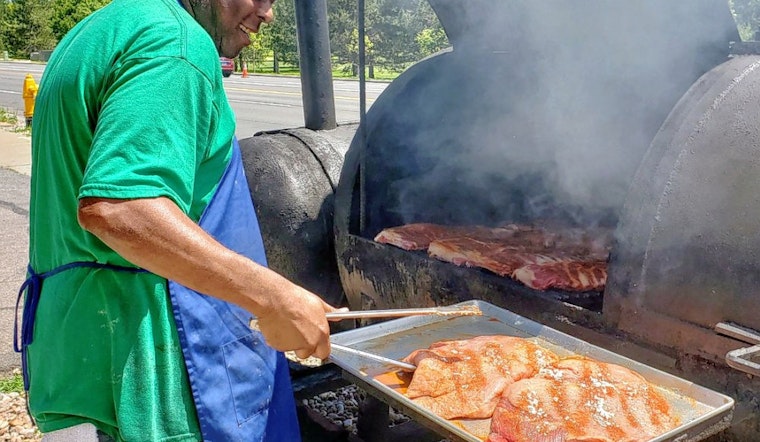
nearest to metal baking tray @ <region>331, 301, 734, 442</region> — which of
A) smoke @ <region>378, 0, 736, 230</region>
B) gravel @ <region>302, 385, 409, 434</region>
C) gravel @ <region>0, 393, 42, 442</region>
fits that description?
smoke @ <region>378, 0, 736, 230</region>

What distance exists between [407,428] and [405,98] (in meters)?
1.65

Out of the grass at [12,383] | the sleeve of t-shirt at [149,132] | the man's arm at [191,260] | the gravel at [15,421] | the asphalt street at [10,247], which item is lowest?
the gravel at [15,421]

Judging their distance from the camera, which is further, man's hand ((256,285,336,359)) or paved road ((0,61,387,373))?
paved road ((0,61,387,373))

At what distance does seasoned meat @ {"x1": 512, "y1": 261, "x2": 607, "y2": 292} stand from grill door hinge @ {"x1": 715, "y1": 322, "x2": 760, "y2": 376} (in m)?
0.76

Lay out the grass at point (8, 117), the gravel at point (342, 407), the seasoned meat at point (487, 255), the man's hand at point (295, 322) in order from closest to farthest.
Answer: the man's hand at point (295, 322), the seasoned meat at point (487, 255), the gravel at point (342, 407), the grass at point (8, 117)

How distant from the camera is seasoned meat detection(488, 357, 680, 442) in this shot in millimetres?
1869

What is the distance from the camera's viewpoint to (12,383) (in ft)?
14.0

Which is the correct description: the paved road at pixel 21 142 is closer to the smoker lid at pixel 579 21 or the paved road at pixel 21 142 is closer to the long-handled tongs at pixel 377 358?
the long-handled tongs at pixel 377 358

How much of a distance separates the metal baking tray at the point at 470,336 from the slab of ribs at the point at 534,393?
45 millimetres

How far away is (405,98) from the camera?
145 inches

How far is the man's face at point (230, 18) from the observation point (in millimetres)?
1889

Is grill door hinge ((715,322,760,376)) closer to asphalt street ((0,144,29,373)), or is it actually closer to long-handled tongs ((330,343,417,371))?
long-handled tongs ((330,343,417,371))

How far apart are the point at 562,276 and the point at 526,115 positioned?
1.34 m

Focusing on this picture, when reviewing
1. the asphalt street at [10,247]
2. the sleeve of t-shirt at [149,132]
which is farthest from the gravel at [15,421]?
the sleeve of t-shirt at [149,132]
